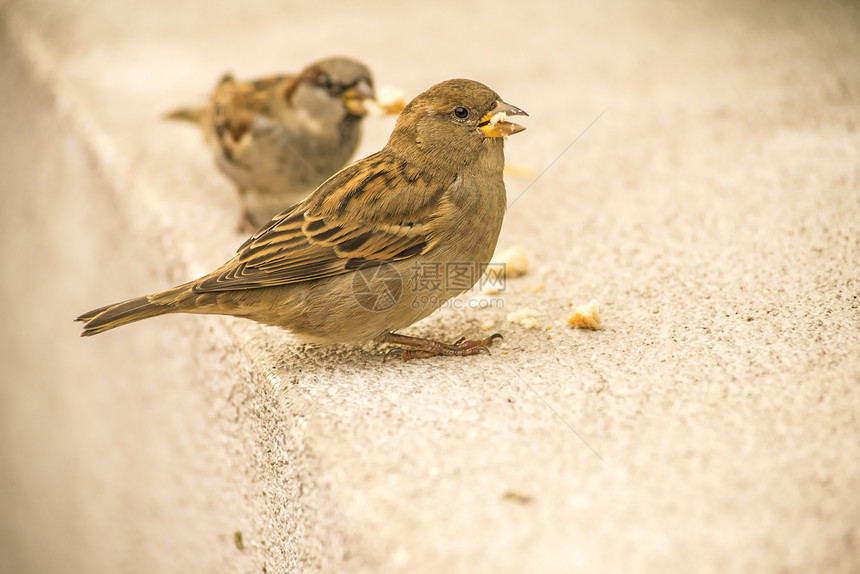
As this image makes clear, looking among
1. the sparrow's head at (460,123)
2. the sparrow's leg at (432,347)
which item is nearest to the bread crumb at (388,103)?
the sparrow's head at (460,123)

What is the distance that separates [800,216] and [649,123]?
1231 mm

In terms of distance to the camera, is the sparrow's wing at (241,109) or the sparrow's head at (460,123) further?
the sparrow's wing at (241,109)

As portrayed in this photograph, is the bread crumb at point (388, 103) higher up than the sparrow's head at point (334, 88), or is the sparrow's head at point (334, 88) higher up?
the sparrow's head at point (334, 88)

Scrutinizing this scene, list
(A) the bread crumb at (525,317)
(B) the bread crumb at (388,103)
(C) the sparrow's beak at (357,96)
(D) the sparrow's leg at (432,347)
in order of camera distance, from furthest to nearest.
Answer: (C) the sparrow's beak at (357,96) → (B) the bread crumb at (388,103) → (A) the bread crumb at (525,317) → (D) the sparrow's leg at (432,347)

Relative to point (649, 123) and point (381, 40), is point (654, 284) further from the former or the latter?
point (381, 40)

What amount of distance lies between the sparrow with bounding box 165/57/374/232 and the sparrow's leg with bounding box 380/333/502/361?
1150mm

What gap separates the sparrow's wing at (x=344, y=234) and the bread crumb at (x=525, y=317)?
420 mm

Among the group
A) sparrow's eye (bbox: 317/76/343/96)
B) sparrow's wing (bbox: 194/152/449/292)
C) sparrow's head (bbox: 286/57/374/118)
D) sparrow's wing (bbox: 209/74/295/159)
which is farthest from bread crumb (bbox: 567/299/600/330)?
sparrow's wing (bbox: 209/74/295/159)

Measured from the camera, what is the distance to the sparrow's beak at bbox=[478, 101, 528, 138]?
7.12ft

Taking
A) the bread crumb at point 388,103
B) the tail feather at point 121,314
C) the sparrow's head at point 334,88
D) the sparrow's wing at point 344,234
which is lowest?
the tail feather at point 121,314

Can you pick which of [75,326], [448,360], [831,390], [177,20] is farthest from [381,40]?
[831,390]

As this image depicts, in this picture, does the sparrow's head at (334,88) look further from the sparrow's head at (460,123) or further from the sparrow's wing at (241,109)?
the sparrow's head at (460,123)

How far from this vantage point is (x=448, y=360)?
83.5 inches

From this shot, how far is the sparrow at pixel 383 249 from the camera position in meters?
2.04
